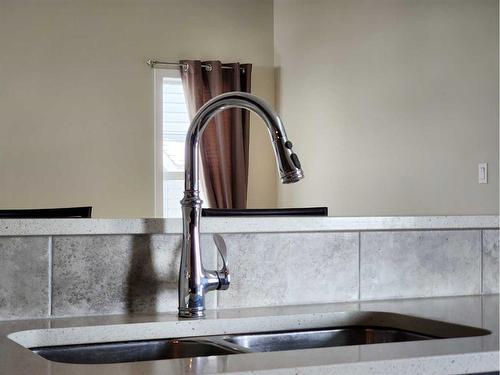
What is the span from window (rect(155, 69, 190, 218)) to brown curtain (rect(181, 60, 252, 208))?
3.4 inches

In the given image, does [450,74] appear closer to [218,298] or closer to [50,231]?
[218,298]

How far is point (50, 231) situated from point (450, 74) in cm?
212

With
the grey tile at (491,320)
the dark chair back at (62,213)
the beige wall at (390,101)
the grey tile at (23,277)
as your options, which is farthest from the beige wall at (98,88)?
the grey tile at (23,277)

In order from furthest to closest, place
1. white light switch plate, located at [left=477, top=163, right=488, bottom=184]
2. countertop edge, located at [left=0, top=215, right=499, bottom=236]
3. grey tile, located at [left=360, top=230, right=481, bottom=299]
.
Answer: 1. white light switch plate, located at [left=477, top=163, right=488, bottom=184]
2. grey tile, located at [left=360, top=230, right=481, bottom=299]
3. countertop edge, located at [left=0, top=215, right=499, bottom=236]

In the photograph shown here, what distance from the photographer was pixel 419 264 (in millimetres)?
1376

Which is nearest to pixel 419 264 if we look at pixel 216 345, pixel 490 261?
pixel 490 261

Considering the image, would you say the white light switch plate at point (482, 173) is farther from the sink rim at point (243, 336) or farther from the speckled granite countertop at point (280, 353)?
the sink rim at point (243, 336)

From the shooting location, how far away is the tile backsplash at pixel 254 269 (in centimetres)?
110

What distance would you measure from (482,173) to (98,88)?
6.52 ft

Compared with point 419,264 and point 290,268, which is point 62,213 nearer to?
point 290,268

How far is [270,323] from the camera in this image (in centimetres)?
113

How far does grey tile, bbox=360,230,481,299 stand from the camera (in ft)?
4.38

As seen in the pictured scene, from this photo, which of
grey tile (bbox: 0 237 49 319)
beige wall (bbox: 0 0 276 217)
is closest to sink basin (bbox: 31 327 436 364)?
grey tile (bbox: 0 237 49 319)

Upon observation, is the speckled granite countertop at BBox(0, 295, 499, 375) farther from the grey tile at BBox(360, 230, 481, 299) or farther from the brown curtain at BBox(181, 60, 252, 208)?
the brown curtain at BBox(181, 60, 252, 208)
